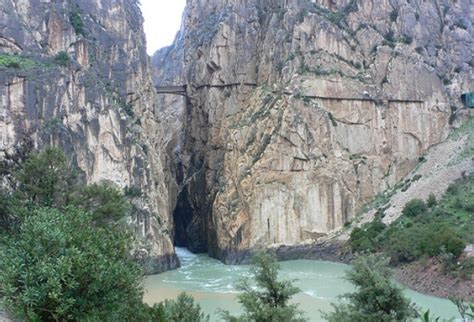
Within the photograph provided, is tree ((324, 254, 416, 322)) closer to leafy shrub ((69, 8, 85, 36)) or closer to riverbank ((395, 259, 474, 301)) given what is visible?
riverbank ((395, 259, 474, 301))

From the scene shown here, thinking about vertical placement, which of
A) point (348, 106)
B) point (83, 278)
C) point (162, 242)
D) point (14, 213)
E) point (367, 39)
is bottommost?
point (162, 242)

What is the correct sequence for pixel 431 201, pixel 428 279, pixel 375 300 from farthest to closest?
pixel 431 201 < pixel 428 279 < pixel 375 300

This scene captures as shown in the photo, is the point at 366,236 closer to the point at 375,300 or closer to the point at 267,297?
the point at 375,300

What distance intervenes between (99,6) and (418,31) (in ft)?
135

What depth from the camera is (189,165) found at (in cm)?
8088

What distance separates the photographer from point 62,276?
14.0 meters

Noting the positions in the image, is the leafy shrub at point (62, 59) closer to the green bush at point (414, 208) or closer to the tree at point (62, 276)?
the green bush at point (414, 208)

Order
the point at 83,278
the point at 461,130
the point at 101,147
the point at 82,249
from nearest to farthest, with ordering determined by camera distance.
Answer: the point at 83,278
the point at 82,249
the point at 101,147
the point at 461,130

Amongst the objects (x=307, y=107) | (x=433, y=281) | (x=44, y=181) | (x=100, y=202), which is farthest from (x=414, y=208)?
(x=44, y=181)

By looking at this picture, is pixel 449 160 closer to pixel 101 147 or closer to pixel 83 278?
pixel 101 147

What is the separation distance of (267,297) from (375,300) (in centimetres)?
387

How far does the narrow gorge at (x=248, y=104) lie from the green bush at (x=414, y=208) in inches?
342

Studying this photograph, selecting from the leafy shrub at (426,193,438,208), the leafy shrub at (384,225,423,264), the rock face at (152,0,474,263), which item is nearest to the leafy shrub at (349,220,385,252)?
the leafy shrub at (384,225,423,264)

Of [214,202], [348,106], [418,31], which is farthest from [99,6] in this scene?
[418,31]
